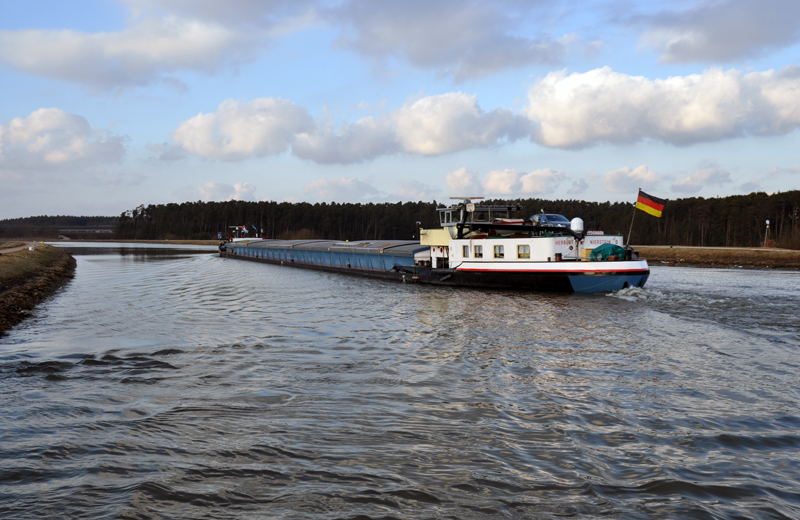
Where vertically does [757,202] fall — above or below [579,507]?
above

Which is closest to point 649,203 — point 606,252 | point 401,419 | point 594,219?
point 606,252

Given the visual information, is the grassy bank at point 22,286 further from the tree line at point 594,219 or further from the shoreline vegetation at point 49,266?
the tree line at point 594,219

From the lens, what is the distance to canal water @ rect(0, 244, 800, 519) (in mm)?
6613

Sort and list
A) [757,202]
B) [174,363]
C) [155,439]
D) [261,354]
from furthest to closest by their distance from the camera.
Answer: [757,202] < [261,354] < [174,363] < [155,439]

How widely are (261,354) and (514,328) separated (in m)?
9.80

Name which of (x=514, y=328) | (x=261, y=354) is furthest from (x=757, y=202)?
(x=261, y=354)

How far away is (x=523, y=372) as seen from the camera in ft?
43.0

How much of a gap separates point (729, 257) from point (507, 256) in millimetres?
45291

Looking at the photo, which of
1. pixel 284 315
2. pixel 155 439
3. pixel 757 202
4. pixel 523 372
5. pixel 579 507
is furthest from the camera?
pixel 757 202

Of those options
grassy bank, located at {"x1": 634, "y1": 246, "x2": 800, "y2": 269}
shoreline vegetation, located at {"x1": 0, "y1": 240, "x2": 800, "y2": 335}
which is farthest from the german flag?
grassy bank, located at {"x1": 634, "y1": 246, "x2": 800, "y2": 269}

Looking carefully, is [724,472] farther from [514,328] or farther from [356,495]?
[514,328]

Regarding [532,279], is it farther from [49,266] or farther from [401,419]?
[49,266]

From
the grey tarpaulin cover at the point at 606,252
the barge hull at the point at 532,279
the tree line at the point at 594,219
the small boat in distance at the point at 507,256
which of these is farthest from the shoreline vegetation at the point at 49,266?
the grey tarpaulin cover at the point at 606,252

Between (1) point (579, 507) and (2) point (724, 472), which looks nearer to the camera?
(1) point (579, 507)
